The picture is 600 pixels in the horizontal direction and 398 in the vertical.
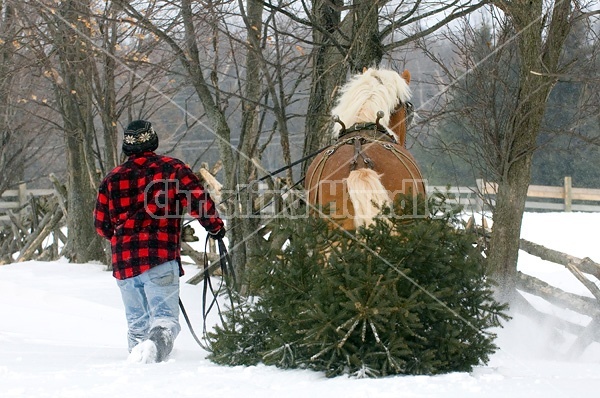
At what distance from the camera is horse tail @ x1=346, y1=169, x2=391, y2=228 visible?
514 cm

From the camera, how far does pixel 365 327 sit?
13.6ft

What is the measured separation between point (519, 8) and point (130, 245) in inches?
185

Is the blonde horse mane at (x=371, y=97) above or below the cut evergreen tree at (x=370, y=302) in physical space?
above

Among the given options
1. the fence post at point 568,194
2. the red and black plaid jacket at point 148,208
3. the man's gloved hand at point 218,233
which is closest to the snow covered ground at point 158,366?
the red and black plaid jacket at point 148,208

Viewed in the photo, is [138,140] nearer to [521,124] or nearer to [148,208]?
[148,208]

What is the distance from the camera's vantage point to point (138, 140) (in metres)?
5.73

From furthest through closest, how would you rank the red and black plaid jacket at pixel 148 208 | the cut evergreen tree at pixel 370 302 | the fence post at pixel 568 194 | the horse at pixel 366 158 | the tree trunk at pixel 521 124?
1. the fence post at pixel 568 194
2. the tree trunk at pixel 521 124
3. the red and black plaid jacket at pixel 148 208
4. the horse at pixel 366 158
5. the cut evergreen tree at pixel 370 302

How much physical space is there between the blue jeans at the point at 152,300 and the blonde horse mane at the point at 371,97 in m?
1.78

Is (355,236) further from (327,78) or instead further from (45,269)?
(45,269)

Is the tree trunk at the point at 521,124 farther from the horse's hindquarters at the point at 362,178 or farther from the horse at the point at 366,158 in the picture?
the horse's hindquarters at the point at 362,178

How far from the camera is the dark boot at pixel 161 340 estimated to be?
5.35 metres

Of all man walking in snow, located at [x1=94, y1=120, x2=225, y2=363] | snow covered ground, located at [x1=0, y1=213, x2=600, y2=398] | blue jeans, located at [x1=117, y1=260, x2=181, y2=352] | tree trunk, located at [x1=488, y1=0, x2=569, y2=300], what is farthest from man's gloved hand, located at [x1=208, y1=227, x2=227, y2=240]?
tree trunk, located at [x1=488, y1=0, x2=569, y2=300]

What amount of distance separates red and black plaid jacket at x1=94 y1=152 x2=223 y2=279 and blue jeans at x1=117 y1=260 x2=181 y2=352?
0.27ft

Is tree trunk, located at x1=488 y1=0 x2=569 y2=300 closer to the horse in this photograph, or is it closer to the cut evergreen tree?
the horse
